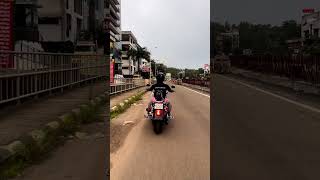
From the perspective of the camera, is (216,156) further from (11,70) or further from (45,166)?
(11,70)

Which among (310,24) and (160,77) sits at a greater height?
(310,24)

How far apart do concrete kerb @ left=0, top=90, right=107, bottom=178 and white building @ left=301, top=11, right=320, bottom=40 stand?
51.0m

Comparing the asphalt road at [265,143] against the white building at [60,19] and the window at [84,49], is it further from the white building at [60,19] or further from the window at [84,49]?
the white building at [60,19]

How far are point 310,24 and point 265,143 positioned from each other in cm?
5596

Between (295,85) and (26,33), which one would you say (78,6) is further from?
(295,85)

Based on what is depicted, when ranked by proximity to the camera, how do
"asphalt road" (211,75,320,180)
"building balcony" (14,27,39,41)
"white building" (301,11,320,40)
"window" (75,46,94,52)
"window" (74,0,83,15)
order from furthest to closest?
"white building" (301,11,320,40)
"window" (75,46,94,52)
"window" (74,0,83,15)
"building balcony" (14,27,39,41)
"asphalt road" (211,75,320,180)

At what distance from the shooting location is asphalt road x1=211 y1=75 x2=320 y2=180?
23.6 feet

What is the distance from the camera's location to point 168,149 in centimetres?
Answer: 853

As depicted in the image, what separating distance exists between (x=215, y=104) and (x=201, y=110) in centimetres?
452

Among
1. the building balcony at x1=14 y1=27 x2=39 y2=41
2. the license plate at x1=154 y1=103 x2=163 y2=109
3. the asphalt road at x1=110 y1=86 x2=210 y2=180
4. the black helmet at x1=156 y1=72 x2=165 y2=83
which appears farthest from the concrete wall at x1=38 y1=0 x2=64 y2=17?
the license plate at x1=154 y1=103 x2=163 y2=109

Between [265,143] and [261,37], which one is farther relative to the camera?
[261,37]

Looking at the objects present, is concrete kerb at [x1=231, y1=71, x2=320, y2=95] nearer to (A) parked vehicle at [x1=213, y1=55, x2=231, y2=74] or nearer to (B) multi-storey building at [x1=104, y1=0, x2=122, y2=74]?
(A) parked vehicle at [x1=213, y1=55, x2=231, y2=74]

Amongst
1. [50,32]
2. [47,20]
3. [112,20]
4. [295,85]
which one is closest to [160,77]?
[112,20]

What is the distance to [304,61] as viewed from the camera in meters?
26.3
